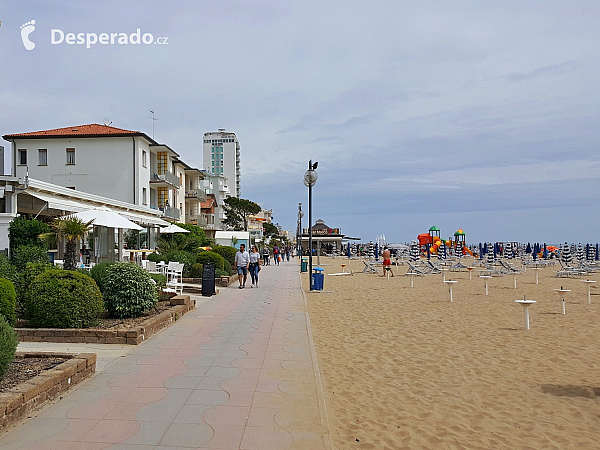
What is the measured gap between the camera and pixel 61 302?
8305 mm

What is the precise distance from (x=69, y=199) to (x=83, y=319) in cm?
1111

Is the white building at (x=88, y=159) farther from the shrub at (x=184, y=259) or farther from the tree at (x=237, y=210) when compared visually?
the tree at (x=237, y=210)

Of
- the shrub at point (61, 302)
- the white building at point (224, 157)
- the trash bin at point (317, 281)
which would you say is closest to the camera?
the shrub at point (61, 302)

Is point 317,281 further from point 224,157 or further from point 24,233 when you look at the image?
point 224,157

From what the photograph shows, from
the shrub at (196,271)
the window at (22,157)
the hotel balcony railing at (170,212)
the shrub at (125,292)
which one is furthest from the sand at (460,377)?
the window at (22,157)

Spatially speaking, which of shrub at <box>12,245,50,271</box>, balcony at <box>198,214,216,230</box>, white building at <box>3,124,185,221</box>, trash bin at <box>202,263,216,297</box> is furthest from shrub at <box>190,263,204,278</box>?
balcony at <box>198,214,216,230</box>

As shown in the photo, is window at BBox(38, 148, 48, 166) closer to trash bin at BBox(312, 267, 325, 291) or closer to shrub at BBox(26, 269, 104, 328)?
trash bin at BBox(312, 267, 325, 291)

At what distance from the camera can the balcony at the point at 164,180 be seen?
40.0 meters

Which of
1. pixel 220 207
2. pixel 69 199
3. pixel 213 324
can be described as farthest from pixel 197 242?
pixel 220 207

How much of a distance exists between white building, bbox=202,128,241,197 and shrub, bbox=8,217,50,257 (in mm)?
122691

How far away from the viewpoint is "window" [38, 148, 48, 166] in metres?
35.6

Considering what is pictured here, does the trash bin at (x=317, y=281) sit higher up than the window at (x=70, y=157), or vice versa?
the window at (x=70, y=157)

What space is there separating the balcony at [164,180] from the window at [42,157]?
7334mm

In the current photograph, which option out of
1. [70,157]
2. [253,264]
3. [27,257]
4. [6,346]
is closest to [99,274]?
[27,257]
